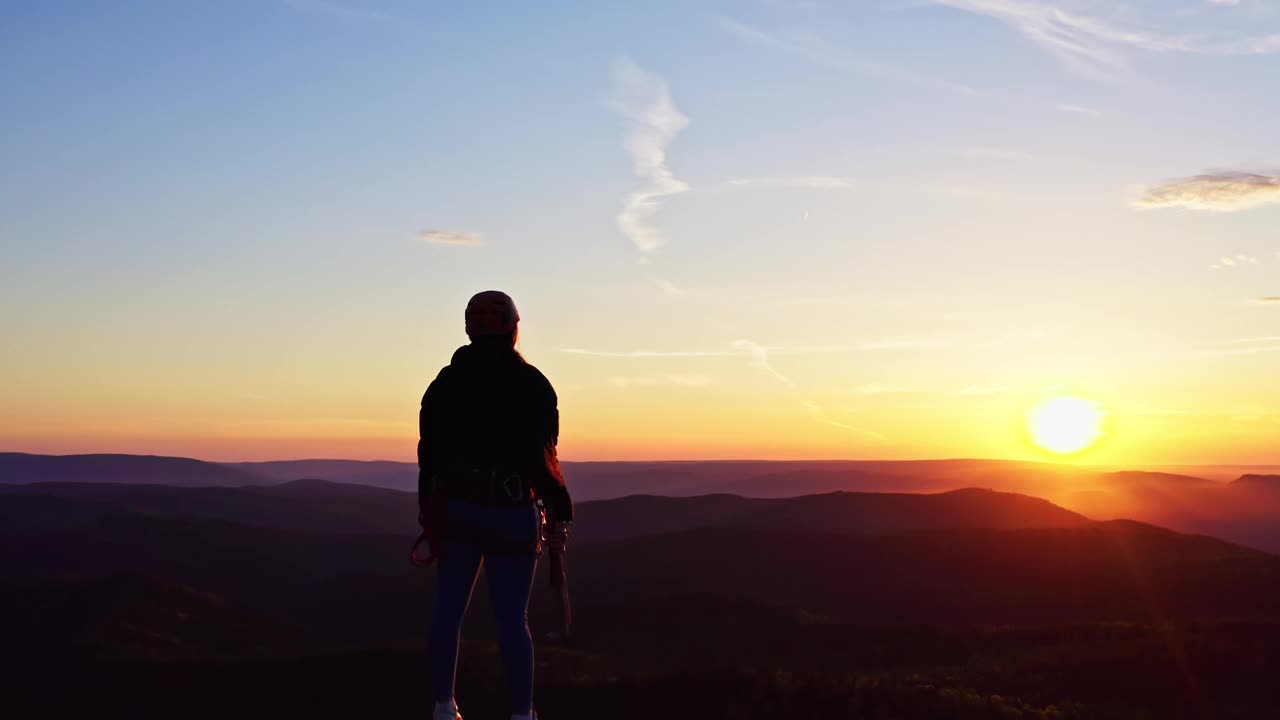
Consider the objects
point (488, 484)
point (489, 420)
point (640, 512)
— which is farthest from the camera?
point (640, 512)

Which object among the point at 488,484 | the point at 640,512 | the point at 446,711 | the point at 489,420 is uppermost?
the point at 489,420

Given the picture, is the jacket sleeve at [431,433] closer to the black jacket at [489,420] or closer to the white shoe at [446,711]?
the black jacket at [489,420]

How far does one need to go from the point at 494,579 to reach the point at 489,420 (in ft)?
2.94

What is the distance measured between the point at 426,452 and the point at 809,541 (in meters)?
43.8

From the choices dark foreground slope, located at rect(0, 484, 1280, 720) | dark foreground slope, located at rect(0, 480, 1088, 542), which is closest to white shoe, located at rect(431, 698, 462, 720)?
dark foreground slope, located at rect(0, 484, 1280, 720)

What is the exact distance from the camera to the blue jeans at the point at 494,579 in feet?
21.2

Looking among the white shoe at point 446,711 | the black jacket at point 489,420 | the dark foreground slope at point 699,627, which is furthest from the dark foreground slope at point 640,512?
the black jacket at point 489,420

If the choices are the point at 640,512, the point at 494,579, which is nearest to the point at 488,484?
the point at 494,579

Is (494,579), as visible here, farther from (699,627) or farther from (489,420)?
(699,627)

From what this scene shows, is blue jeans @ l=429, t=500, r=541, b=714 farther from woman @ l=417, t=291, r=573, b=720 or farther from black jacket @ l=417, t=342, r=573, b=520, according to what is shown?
black jacket @ l=417, t=342, r=573, b=520

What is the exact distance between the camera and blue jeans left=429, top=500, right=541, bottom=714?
6.47m

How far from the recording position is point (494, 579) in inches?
257

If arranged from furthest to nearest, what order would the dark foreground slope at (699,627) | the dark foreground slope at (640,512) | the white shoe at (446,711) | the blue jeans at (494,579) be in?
the dark foreground slope at (640,512)
the dark foreground slope at (699,627)
the white shoe at (446,711)
the blue jeans at (494,579)

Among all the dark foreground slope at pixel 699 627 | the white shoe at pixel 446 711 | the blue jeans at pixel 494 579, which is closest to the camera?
the blue jeans at pixel 494 579
